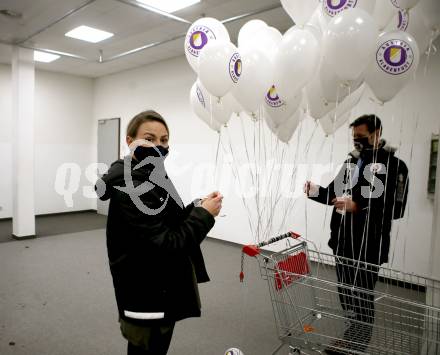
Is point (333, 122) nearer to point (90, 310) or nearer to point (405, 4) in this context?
point (405, 4)

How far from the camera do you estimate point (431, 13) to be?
5.54 feet

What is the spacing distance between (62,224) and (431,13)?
20.2ft

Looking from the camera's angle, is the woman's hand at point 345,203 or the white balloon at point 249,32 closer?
the woman's hand at point 345,203

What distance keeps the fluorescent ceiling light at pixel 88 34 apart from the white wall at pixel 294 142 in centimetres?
129

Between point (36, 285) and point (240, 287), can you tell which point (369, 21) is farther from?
point (36, 285)

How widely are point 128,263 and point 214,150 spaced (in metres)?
4.08

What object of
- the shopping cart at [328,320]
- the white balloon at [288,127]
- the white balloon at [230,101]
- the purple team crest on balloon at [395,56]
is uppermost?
the purple team crest on balloon at [395,56]

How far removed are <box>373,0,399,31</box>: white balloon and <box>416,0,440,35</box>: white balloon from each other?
0.15 metres

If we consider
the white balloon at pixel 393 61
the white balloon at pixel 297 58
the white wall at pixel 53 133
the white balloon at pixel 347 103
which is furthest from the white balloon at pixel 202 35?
the white wall at pixel 53 133

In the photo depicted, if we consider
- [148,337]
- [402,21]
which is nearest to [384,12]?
[402,21]

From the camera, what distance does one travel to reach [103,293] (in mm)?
3080

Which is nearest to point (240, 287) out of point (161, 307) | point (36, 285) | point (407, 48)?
point (36, 285)

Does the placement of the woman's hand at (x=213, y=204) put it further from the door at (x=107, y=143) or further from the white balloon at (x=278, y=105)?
the door at (x=107, y=143)

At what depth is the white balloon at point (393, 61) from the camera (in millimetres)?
1551
